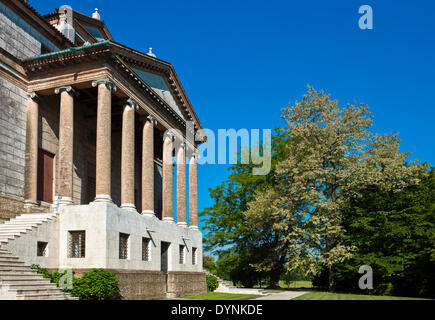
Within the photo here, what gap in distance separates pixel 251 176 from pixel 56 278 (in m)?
30.4

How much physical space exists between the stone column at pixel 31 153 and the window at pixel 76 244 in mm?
3585

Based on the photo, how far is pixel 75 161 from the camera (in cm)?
2955

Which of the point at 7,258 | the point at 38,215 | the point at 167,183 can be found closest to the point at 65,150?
the point at 38,215

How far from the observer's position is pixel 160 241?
29.8 meters

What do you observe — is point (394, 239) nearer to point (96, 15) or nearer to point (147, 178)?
point (147, 178)

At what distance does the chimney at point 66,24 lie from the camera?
3153 centimetres

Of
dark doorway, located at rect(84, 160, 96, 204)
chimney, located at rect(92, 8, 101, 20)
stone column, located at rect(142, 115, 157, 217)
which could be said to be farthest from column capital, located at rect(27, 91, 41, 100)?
chimney, located at rect(92, 8, 101, 20)

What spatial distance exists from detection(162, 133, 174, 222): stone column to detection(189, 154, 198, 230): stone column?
480cm

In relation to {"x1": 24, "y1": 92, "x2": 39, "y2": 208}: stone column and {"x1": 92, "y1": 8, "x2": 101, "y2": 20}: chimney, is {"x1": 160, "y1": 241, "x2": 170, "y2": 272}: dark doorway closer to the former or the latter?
{"x1": 24, "y1": 92, "x2": 39, "y2": 208}: stone column

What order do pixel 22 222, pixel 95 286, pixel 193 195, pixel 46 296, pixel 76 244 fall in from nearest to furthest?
1. pixel 46 296
2. pixel 95 286
3. pixel 22 222
4. pixel 76 244
5. pixel 193 195

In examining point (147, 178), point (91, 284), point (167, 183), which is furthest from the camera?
point (167, 183)

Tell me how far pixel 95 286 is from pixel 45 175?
933 cm
